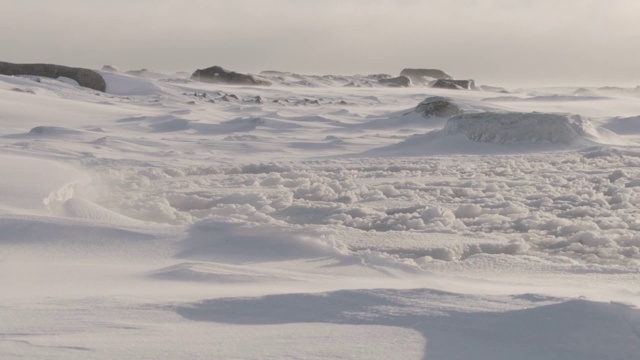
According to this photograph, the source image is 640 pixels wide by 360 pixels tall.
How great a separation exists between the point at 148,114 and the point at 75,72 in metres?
4.90

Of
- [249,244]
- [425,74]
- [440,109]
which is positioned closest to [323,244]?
[249,244]

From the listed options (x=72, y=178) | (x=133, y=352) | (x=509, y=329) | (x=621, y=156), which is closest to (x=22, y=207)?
(x=72, y=178)

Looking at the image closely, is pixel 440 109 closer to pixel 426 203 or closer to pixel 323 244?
pixel 426 203

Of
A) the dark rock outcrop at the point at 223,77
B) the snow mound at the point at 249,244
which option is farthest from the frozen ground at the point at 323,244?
the dark rock outcrop at the point at 223,77

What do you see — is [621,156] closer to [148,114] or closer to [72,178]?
[72,178]

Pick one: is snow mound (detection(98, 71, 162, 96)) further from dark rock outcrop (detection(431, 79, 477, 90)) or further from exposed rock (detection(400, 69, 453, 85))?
exposed rock (detection(400, 69, 453, 85))

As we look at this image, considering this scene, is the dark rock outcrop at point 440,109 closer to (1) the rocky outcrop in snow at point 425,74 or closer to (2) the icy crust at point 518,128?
(2) the icy crust at point 518,128

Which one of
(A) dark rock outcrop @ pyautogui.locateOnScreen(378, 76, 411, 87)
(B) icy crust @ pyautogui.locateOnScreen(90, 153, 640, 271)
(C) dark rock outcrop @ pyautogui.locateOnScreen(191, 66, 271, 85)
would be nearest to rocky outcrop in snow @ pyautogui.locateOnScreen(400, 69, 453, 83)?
(A) dark rock outcrop @ pyautogui.locateOnScreen(378, 76, 411, 87)

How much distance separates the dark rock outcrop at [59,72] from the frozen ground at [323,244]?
21.5 feet

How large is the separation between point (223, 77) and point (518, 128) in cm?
1530

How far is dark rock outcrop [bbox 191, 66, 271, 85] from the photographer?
71.6 ft

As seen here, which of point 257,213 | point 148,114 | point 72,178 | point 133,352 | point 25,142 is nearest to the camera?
point 133,352

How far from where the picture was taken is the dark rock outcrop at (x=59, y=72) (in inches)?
622

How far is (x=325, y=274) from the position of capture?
3088 mm
